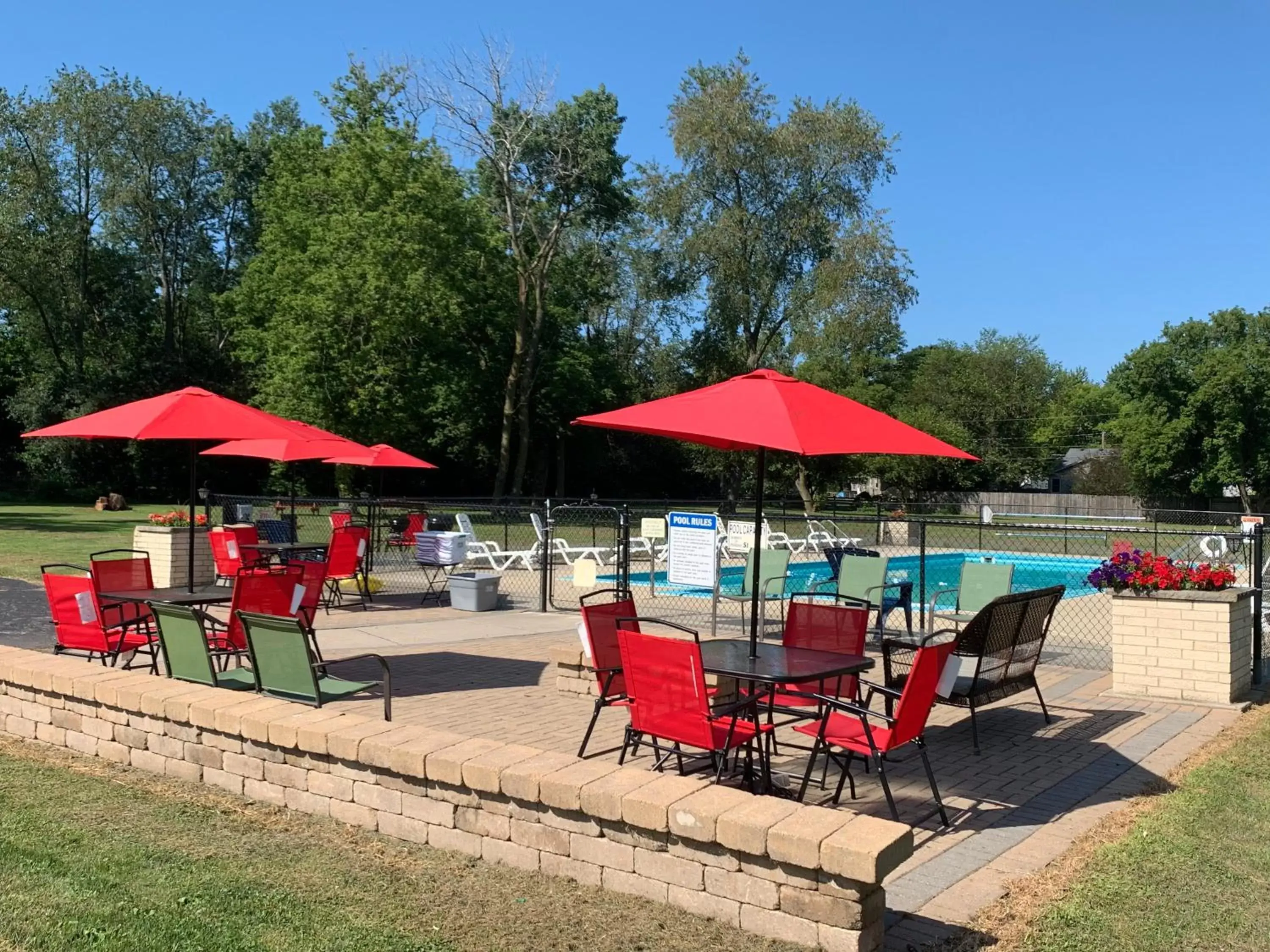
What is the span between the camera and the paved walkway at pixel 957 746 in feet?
14.1

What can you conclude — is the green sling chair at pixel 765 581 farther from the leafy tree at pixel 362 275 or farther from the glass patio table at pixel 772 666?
the leafy tree at pixel 362 275

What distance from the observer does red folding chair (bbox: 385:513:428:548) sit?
17844 millimetres

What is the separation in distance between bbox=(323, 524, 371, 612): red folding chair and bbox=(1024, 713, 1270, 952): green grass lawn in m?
9.37

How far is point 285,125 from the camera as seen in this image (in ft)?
162

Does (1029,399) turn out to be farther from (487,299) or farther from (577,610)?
(577,610)

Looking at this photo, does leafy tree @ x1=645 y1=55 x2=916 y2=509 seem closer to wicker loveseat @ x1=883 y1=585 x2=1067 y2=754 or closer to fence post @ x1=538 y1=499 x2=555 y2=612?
fence post @ x1=538 y1=499 x2=555 y2=612

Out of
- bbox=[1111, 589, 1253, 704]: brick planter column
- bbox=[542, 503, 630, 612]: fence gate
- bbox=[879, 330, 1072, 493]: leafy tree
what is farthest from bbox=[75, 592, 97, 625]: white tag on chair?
bbox=[879, 330, 1072, 493]: leafy tree

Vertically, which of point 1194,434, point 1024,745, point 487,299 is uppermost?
point 487,299

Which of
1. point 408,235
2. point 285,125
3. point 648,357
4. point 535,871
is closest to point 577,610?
point 535,871

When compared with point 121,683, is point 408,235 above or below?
above

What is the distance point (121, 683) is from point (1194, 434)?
57.5m

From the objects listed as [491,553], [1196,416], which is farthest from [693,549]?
[1196,416]

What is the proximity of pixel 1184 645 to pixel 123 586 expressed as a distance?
809 centimetres

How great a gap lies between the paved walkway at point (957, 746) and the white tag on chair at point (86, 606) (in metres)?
1.91
